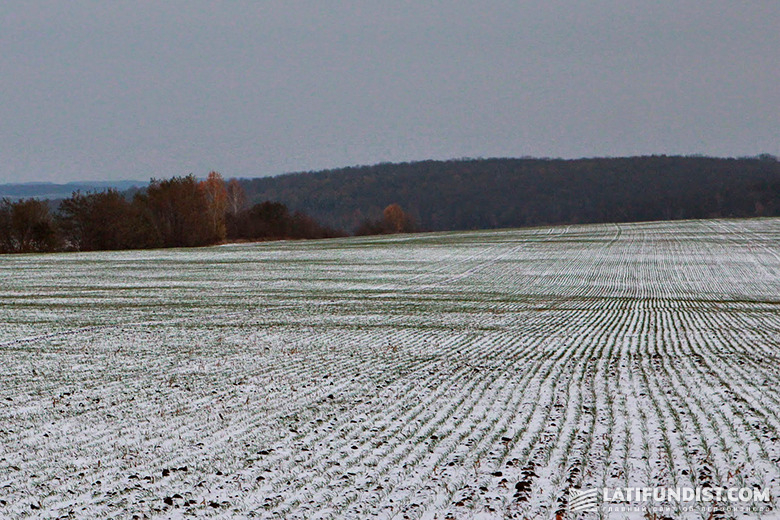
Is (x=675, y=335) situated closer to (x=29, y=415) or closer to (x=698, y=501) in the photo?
(x=698, y=501)

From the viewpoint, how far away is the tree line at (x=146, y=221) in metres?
73.5

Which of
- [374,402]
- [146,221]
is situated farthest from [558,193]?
[374,402]

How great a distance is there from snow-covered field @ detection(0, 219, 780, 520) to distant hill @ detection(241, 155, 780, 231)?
12038 cm

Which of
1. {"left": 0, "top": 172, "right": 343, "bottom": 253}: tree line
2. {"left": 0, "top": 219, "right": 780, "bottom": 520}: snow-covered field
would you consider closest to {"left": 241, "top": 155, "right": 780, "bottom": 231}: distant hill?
{"left": 0, "top": 172, "right": 343, "bottom": 253}: tree line

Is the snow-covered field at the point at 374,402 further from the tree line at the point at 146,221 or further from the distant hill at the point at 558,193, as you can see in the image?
the distant hill at the point at 558,193

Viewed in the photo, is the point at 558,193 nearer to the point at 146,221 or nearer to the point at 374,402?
the point at 146,221

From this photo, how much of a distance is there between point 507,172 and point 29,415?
185989mm

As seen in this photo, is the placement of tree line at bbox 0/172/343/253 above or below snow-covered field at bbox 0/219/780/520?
above

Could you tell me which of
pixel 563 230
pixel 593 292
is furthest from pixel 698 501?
pixel 563 230

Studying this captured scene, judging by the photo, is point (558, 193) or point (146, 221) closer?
point (146, 221)

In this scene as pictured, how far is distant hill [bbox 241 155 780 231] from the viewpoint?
143 meters

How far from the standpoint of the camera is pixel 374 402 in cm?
1180

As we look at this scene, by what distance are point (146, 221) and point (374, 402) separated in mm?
80405

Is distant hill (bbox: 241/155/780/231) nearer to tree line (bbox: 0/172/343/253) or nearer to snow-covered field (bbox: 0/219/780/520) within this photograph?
tree line (bbox: 0/172/343/253)
